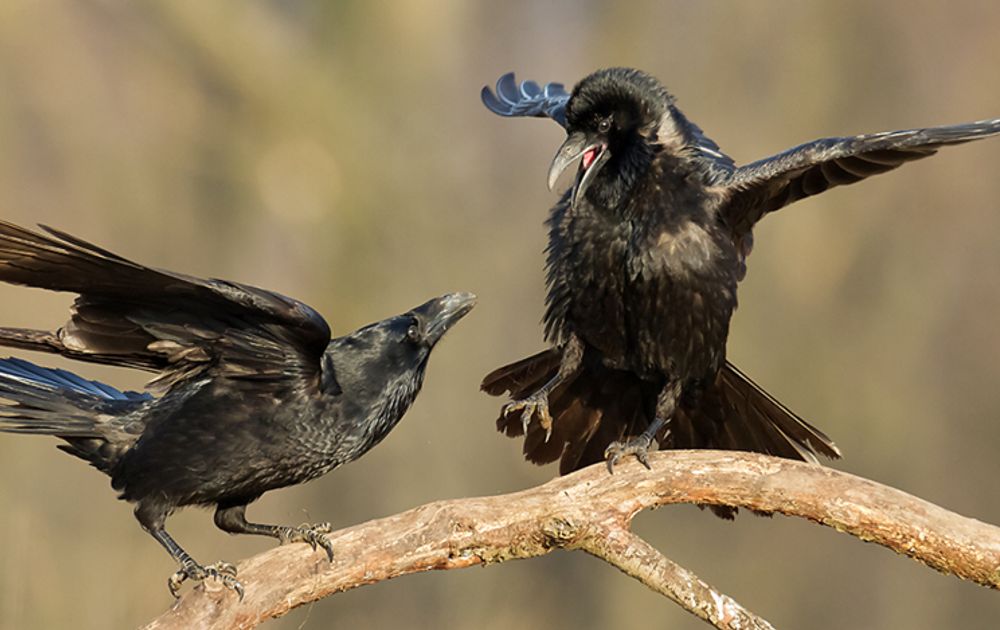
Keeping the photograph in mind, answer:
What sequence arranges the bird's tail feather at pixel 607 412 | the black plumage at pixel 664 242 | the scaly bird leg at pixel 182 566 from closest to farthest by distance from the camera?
1. the scaly bird leg at pixel 182 566
2. the black plumage at pixel 664 242
3. the bird's tail feather at pixel 607 412

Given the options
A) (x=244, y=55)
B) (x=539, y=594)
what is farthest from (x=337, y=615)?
(x=244, y=55)

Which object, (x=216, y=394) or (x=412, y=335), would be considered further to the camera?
(x=412, y=335)

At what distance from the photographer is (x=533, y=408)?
207 inches

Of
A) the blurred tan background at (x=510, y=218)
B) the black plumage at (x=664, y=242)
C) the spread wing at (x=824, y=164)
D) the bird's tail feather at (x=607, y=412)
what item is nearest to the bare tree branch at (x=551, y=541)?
the black plumage at (x=664, y=242)

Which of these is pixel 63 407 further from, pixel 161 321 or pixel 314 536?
pixel 314 536

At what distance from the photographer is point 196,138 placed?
9078mm

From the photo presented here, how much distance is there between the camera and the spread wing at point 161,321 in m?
3.93

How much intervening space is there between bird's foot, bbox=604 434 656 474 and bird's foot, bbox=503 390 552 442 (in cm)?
57

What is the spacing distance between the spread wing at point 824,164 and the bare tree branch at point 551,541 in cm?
118

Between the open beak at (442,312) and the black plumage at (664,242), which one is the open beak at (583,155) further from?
the open beak at (442,312)

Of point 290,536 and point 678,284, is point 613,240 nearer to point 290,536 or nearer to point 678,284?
point 678,284

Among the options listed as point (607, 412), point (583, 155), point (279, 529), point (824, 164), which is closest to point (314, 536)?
point (279, 529)

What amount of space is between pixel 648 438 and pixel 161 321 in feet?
5.51

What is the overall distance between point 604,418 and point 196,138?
452 centimetres
